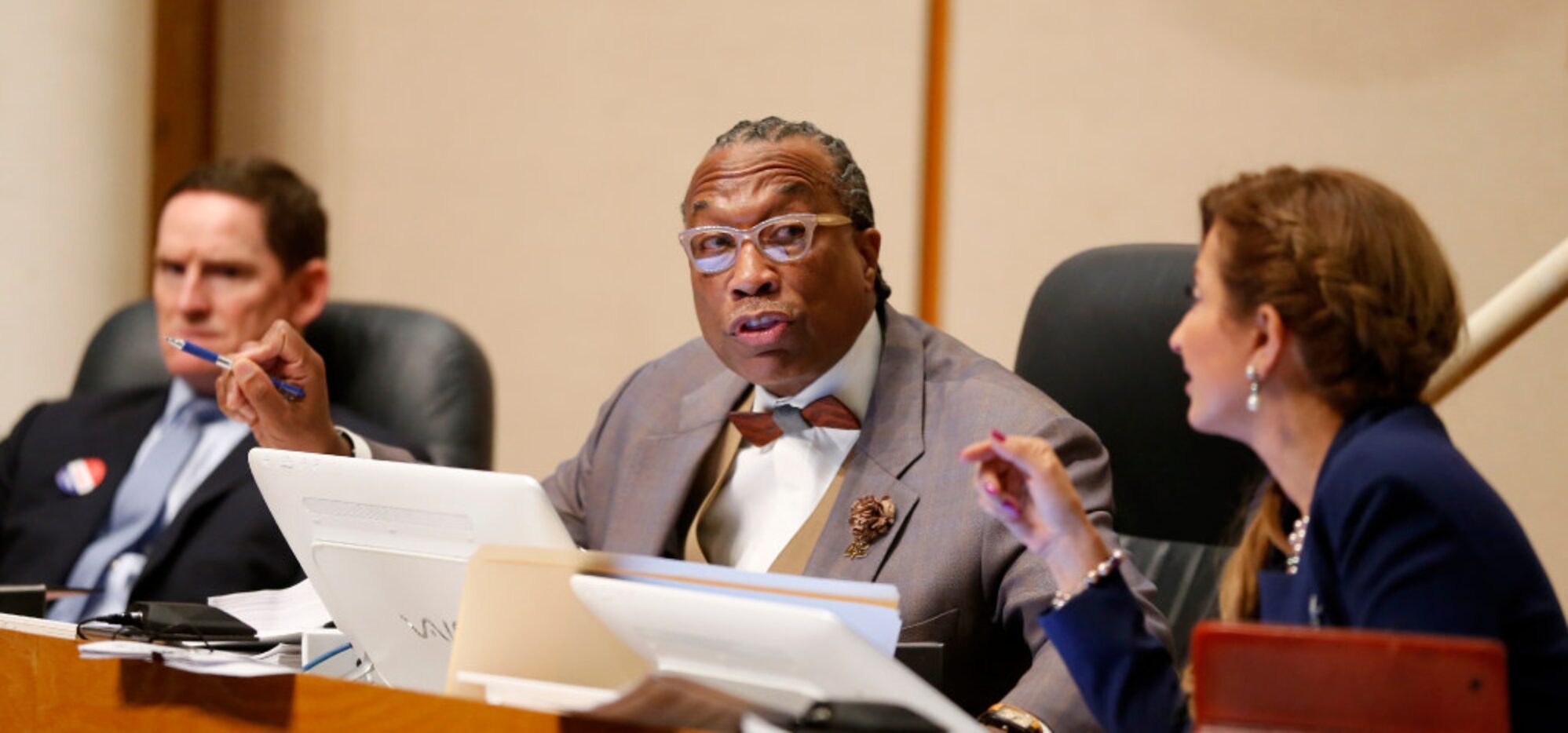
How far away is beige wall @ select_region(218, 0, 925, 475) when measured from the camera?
3.13 meters

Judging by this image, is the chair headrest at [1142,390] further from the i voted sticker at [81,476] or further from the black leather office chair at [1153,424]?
the i voted sticker at [81,476]

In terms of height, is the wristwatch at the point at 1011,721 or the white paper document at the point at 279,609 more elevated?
the white paper document at the point at 279,609

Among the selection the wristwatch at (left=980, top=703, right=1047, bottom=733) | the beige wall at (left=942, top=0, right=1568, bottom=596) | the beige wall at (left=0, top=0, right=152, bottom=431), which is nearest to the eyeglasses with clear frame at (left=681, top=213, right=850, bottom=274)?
the wristwatch at (left=980, top=703, right=1047, bottom=733)

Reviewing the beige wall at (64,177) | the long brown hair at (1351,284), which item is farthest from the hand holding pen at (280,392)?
the beige wall at (64,177)

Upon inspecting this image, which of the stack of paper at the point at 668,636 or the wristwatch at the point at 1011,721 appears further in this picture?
the wristwatch at the point at 1011,721

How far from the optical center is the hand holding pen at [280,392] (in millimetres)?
1915

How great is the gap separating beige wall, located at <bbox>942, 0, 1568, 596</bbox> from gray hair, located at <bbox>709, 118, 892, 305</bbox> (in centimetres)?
99

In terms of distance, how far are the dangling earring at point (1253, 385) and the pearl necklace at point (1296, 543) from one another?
11 centimetres

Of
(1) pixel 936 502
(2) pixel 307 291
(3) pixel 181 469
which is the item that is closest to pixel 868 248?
(1) pixel 936 502

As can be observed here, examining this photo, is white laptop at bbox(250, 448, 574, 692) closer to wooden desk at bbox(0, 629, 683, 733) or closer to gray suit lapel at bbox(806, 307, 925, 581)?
wooden desk at bbox(0, 629, 683, 733)

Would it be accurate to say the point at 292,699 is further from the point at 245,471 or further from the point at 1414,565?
the point at 245,471

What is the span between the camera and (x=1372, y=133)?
106 inches

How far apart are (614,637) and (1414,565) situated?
61cm

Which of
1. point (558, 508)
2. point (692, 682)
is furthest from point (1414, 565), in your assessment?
point (558, 508)
